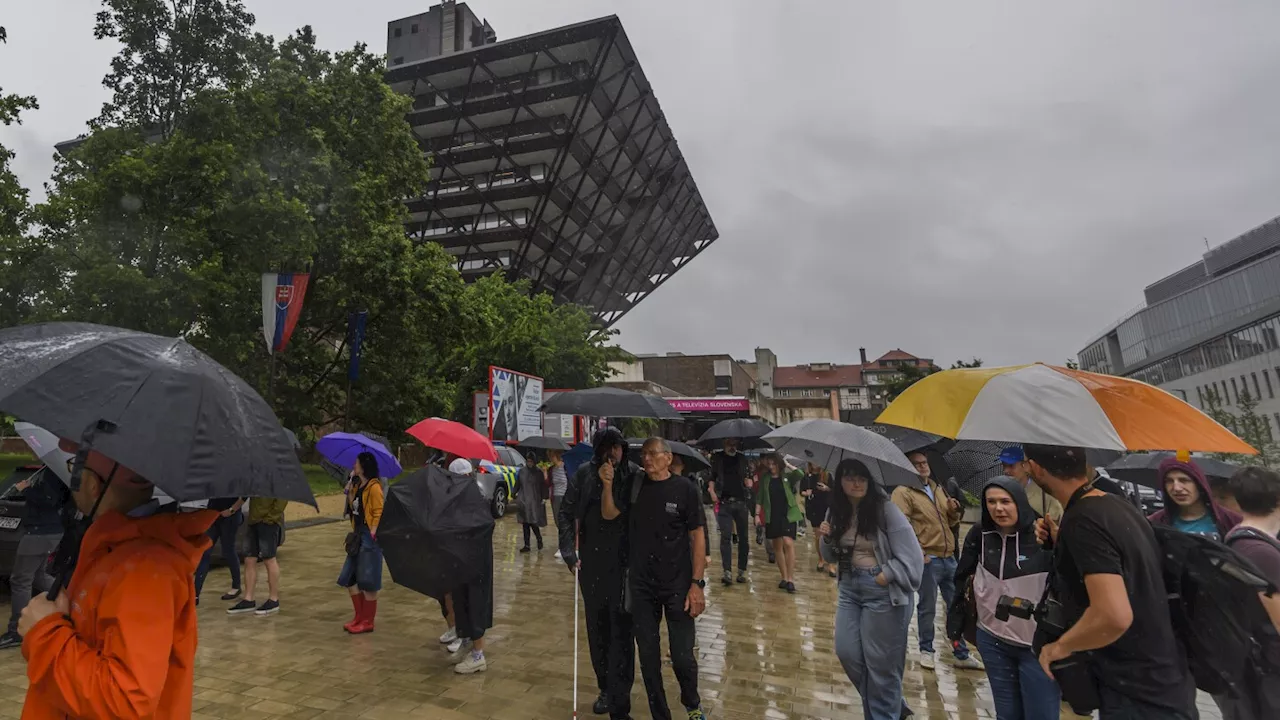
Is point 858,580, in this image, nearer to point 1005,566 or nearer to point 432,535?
point 1005,566

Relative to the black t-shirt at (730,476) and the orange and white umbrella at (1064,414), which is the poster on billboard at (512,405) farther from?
the orange and white umbrella at (1064,414)

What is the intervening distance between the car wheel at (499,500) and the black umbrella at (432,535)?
9430mm

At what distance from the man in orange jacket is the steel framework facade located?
39.5m

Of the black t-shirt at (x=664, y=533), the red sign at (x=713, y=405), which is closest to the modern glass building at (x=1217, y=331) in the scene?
the red sign at (x=713, y=405)

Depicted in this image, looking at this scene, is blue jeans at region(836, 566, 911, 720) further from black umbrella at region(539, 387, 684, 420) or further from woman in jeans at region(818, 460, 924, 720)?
black umbrella at region(539, 387, 684, 420)

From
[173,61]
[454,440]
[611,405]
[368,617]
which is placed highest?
[173,61]

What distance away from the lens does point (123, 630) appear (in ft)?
4.99

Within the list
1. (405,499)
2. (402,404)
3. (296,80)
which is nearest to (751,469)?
(405,499)

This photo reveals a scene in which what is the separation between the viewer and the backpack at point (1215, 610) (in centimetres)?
209

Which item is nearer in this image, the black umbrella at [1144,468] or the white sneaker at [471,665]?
the white sneaker at [471,665]

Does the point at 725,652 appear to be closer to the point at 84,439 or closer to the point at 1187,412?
the point at 1187,412

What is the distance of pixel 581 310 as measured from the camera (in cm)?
3000

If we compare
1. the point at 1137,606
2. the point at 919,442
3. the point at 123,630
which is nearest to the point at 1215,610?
the point at 1137,606

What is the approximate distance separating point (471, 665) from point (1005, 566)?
393cm
